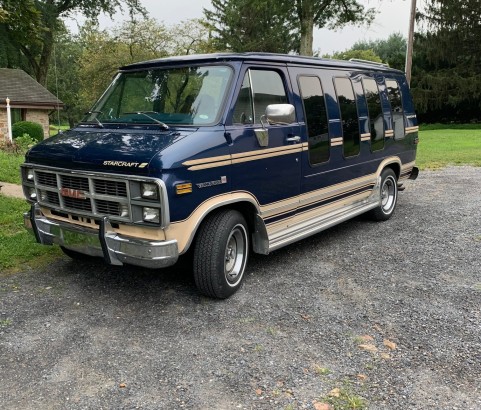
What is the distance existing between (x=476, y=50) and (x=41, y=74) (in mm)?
32213

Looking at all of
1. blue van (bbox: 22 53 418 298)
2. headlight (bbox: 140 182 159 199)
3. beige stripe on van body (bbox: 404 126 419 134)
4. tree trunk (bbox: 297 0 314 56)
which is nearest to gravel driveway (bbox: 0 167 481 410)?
blue van (bbox: 22 53 418 298)

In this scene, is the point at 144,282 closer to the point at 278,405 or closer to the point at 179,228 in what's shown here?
the point at 179,228

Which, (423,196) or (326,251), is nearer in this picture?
(326,251)

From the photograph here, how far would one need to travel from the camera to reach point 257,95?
16.4 ft

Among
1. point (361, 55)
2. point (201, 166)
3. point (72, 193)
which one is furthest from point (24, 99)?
point (361, 55)

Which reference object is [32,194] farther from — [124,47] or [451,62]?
[451,62]

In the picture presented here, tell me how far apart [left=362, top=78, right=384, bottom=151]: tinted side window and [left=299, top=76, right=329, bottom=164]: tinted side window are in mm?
1398

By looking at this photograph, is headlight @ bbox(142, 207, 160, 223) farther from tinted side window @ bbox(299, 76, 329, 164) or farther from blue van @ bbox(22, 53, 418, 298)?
tinted side window @ bbox(299, 76, 329, 164)

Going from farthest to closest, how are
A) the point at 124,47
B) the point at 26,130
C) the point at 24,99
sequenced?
the point at 124,47
the point at 24,99
the point at 26,130

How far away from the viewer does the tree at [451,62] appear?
33.7 metres

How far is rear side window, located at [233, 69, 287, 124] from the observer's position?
481 cm

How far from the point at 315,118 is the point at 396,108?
273cm

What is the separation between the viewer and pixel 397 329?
13.3 ft

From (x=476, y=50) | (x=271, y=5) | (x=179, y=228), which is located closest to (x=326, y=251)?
(x=179, y=228)
